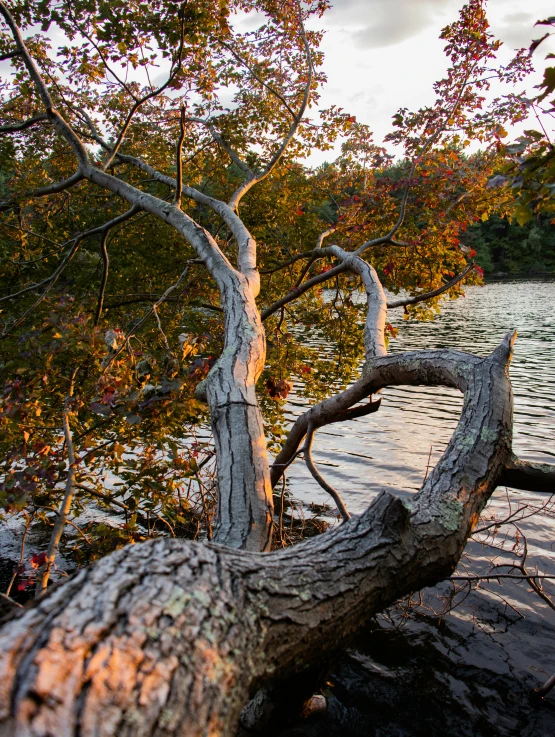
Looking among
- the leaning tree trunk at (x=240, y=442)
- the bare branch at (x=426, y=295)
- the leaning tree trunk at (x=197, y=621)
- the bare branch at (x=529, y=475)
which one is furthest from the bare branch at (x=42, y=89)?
the bare branch at (x=529, y=475)

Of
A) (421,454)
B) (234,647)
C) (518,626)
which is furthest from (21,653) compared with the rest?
(421,454)

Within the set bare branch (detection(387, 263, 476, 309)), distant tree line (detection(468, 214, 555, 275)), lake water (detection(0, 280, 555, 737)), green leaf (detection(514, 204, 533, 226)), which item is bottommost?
lake water (detection(0, 280, 555, 737))

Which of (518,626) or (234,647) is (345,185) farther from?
(234,647)

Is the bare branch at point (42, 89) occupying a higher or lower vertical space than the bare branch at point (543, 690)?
higher

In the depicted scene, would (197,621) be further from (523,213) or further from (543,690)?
(543,690)

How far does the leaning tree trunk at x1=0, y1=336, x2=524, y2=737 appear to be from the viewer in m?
1.00

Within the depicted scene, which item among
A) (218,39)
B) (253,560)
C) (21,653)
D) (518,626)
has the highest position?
(218,39)

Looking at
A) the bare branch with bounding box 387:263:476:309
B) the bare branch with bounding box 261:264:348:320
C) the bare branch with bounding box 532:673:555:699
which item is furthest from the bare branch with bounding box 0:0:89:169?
the bare branch with bounding box 532:673:555:699

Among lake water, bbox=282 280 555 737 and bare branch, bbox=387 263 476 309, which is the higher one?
bare branch, bbox=387 263 476 309

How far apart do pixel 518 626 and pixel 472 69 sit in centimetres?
607

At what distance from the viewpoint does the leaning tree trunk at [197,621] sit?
3.27ft

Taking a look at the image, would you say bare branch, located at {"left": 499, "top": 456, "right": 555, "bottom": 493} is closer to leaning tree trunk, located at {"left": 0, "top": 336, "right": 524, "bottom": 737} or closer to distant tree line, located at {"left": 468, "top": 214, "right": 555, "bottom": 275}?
leaning tree trunk, located at {"left": 0, "top": 336, "right": 524, "bottom": 737}

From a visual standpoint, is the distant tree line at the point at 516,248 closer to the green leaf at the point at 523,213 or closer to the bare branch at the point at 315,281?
the bare branch at the point at 315,281

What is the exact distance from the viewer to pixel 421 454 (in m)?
9.86
